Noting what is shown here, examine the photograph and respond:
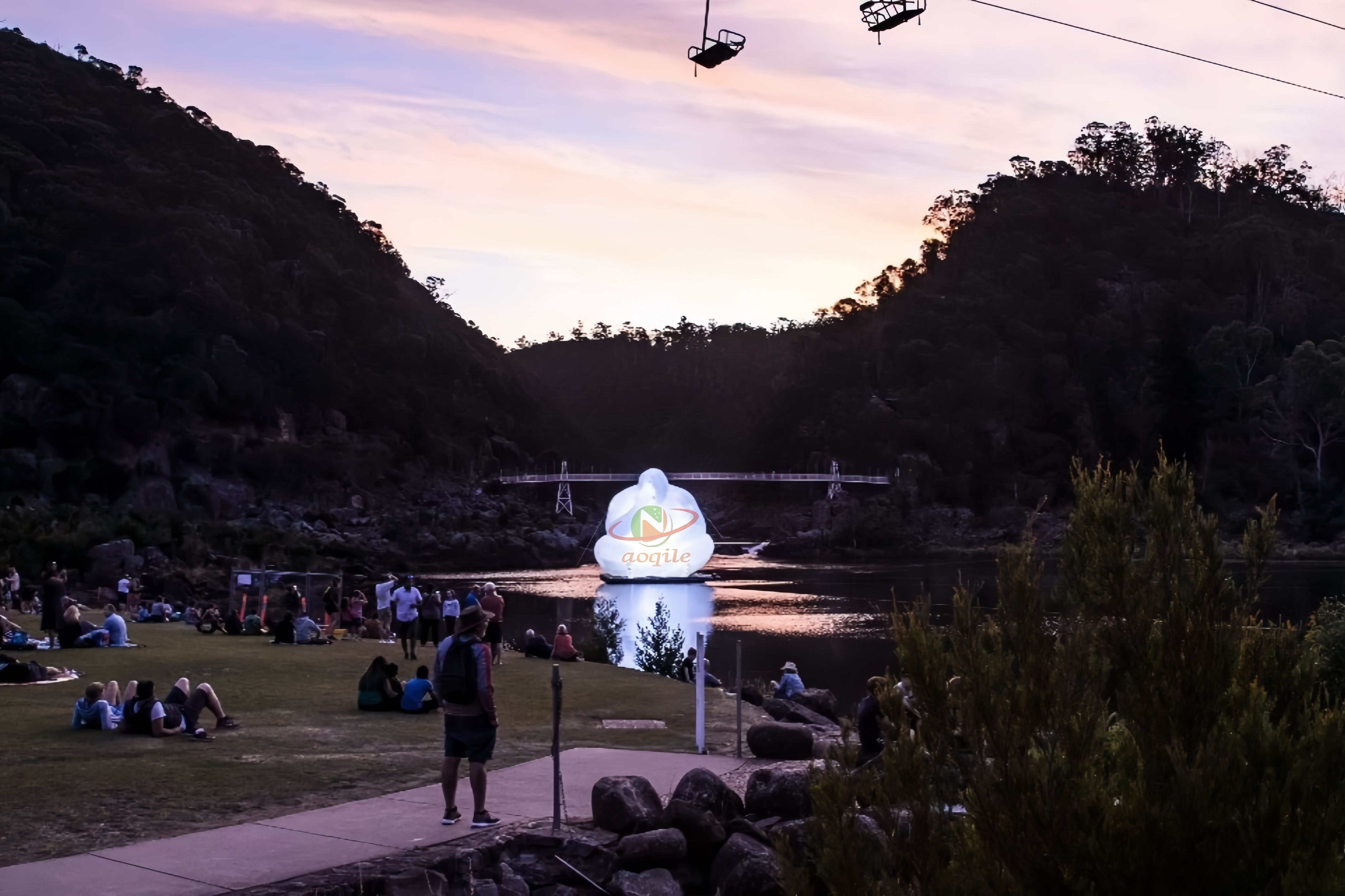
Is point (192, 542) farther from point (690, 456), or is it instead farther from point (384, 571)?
point (690, 456)

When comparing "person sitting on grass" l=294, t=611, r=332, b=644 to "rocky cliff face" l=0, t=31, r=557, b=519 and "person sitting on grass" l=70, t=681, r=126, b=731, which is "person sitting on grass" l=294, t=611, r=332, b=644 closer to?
"person sitting on grass" l=70, t=681, r=126, b=731

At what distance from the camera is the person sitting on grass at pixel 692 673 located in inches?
776

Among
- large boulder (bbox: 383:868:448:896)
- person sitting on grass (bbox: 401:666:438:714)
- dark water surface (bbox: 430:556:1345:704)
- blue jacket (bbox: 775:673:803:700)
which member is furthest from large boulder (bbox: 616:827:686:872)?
blue jacket (bbox: 775:673:803:700)

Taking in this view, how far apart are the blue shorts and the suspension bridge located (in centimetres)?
9884

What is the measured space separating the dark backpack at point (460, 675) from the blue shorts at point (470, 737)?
134 mm

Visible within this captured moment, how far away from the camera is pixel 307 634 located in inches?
838

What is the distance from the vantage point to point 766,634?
4034 cm

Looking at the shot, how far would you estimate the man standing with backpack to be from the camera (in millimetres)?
8258

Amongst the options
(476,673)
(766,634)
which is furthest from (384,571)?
(476,673)

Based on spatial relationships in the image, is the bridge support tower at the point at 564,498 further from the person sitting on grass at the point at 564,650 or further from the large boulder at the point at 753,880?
the large boulder at the point at 753,880

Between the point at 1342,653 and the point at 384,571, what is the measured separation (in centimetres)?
6515

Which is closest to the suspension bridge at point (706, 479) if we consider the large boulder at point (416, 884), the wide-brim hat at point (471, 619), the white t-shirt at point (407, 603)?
the white t-shirt at point (407, 603)

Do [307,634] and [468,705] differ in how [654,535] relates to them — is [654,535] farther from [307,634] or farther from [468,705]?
[468,705]

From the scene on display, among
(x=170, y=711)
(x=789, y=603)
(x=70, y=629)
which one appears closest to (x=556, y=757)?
(x=170, y=711)
